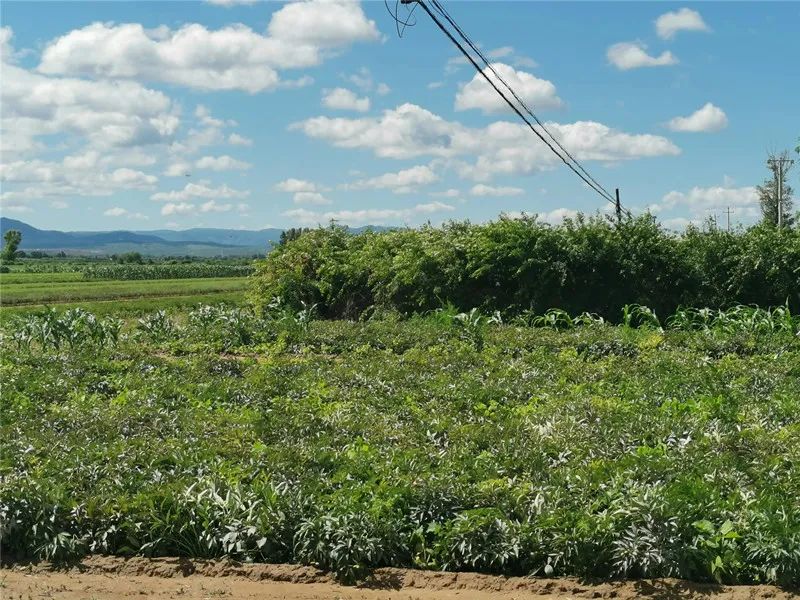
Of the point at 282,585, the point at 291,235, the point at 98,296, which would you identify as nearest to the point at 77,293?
the point at 98,296

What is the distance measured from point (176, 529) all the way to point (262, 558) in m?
0.69

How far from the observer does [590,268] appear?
17.3 metres

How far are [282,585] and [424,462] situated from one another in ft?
5.45

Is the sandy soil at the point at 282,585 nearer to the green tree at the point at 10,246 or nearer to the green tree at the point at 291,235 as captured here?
the green tree at the point at 291,235

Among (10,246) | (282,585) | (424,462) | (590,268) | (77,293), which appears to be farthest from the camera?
(10,246)

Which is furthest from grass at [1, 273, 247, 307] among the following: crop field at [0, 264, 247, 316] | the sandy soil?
the sandy soil

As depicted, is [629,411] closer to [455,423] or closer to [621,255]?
[455,423]

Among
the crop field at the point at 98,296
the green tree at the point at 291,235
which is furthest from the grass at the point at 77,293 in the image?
the green tree at the point at 291,235

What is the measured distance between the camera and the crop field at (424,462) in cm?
546

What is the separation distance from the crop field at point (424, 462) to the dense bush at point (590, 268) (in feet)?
17.5

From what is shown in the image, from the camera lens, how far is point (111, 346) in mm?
13828

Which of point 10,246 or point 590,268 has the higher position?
point 10,246

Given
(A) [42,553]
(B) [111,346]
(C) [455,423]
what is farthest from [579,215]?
(A) [42,553]

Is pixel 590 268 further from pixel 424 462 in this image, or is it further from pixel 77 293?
pixel 77 293
